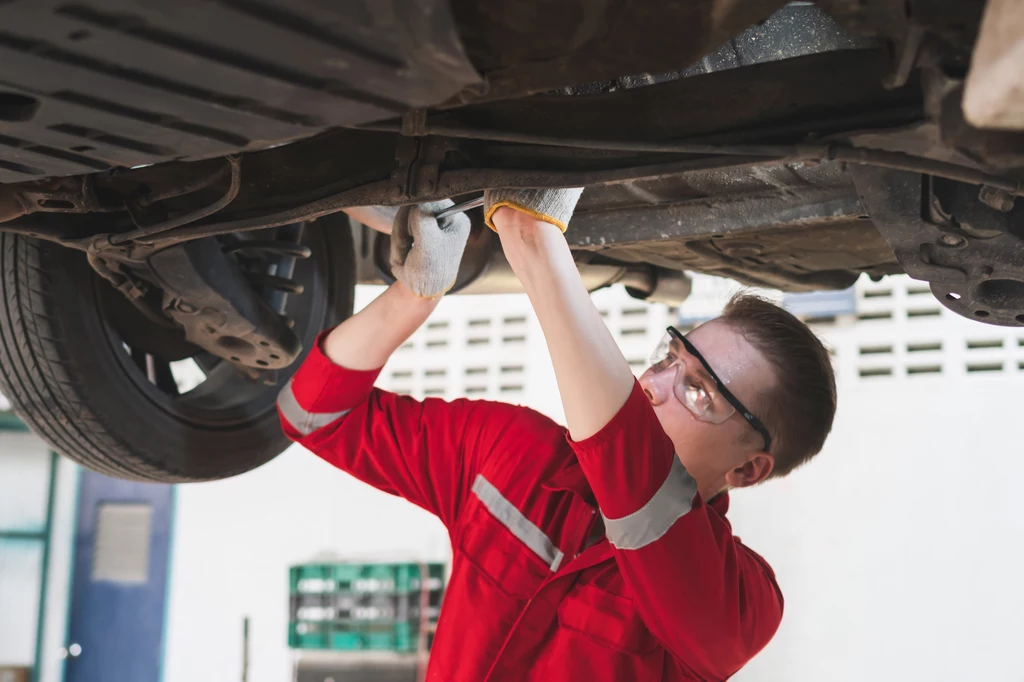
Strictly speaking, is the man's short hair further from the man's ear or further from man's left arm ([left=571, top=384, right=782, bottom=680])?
man's left arm ([left=571, top=384, right=782, bottom=680])

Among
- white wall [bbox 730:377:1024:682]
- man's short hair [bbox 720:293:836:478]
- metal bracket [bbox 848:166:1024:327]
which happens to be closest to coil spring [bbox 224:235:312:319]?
man's short hair [bbox 720:293:836:478]

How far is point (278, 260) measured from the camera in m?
1.98

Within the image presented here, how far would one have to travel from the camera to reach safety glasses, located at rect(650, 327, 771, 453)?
4.85ft

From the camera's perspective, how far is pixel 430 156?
1207mm

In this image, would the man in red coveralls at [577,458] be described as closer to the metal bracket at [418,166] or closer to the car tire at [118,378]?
the metal bracket at [418,166]

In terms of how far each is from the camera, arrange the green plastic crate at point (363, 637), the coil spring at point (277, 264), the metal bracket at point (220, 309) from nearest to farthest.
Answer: the metal bracket at point (220, 309) → the coil spring at point (277, 264) → the green plastic crate at point (363, 637)

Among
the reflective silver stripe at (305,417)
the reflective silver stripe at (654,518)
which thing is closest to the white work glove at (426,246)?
the reflective silver stripe at (305,417)

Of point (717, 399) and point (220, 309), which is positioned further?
point (220, 309)

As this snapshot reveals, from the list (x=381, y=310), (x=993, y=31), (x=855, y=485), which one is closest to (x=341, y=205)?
(x=381, y=310)

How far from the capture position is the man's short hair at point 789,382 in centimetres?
152

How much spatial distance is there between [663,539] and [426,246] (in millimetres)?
566

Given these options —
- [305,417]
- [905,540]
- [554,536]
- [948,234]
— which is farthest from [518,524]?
[905,540]

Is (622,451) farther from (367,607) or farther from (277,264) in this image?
(367,607)

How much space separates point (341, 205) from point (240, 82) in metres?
0.43
